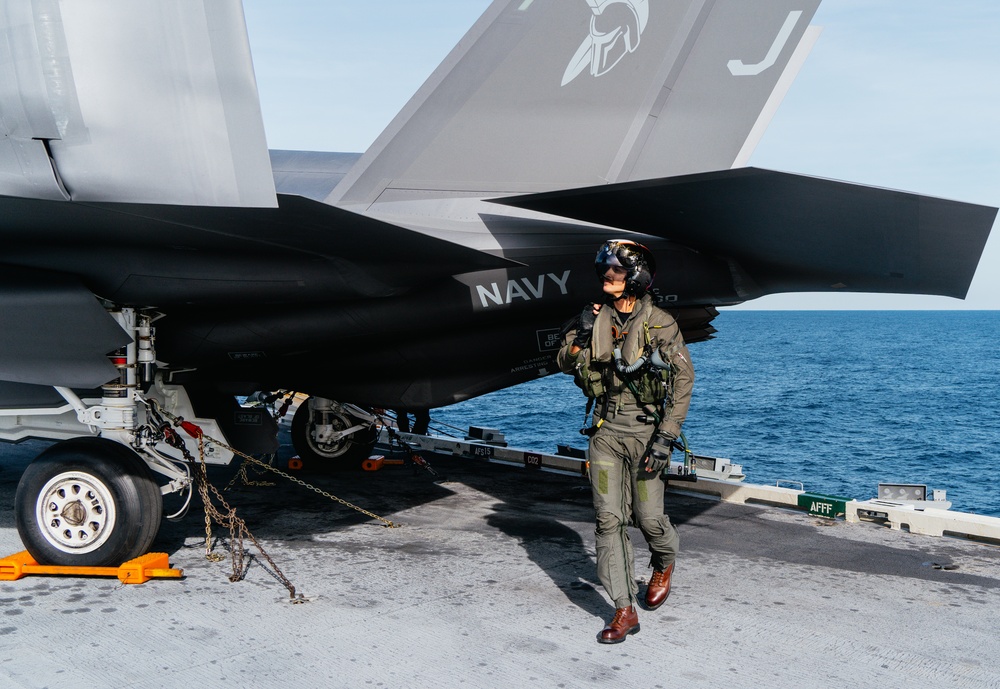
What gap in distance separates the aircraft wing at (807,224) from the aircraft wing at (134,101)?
221cm

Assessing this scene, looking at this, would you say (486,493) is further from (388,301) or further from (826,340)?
(826,340)

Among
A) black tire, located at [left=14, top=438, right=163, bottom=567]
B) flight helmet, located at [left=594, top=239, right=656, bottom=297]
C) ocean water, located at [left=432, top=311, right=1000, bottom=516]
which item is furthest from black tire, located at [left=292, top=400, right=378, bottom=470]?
ocean water, located at [left=432, top=311, right=1000, bottom=516]

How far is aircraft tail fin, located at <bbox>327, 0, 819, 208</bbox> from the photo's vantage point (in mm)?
6879

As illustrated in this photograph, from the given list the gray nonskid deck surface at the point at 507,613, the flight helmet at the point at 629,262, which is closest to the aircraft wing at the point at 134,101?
the flight helmet at the point at 629,262

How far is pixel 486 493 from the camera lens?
8.23m

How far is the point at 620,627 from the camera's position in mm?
4438

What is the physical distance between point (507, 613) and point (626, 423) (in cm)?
127

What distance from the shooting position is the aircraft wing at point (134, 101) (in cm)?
444

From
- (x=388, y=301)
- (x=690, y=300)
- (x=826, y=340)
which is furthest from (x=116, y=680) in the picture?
(x=826, y=340)

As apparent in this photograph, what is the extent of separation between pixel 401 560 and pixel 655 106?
4299mm

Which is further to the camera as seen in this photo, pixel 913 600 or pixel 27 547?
pixel 27 547

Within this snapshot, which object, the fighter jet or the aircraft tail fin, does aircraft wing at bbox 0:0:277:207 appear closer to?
the fighter jet

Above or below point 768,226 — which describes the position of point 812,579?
below

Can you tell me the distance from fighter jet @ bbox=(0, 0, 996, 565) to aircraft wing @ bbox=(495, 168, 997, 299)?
1.0 inches
